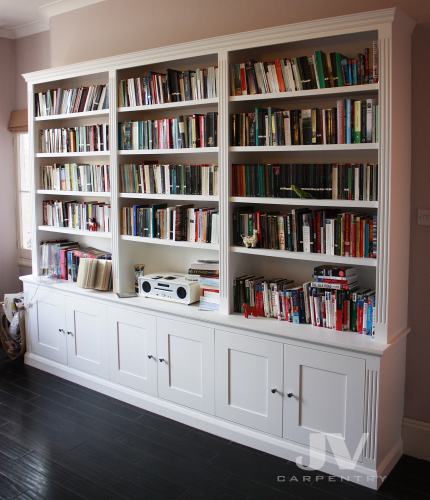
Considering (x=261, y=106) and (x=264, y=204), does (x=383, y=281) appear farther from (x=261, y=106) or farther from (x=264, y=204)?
(x=261, y=106)

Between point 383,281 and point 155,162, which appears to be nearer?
point 383,281

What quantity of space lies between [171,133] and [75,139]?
3.28 ft

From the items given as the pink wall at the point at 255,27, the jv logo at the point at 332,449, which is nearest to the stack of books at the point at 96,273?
the pink wall at the point at 255,27

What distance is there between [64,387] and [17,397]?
12.8 inches

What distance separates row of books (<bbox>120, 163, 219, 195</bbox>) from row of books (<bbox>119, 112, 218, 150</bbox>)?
0.44 feet

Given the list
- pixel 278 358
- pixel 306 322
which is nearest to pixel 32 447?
pixel 278 358

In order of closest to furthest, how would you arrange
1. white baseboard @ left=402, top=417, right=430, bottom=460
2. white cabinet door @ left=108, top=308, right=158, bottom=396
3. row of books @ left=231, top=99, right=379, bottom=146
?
row of books @ left=231, top=99, right=379, bottom=146, white baseboard @ left=402, top=417, right=430, bottom=460, white cabinet door @ left=108, top=308, right=158, bottom=396

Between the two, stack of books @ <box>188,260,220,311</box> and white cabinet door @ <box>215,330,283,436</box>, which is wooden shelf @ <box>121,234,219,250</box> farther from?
white cabinet door @ <box>215,330,283,436</box>

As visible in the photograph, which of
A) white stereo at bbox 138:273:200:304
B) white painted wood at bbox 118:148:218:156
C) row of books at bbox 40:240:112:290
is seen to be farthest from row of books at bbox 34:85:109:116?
white stereo at bbox 138:273:200:304

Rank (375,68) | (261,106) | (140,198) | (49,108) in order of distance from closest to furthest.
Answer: (375,68) → (261,106) → (140,198) → (49,108)

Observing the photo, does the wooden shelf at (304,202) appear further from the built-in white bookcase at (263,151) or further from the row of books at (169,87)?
the row of books at (169,87)

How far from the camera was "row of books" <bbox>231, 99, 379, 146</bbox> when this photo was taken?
2859 millimetres

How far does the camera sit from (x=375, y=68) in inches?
110

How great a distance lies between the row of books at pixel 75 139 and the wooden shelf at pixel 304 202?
4.13ft
